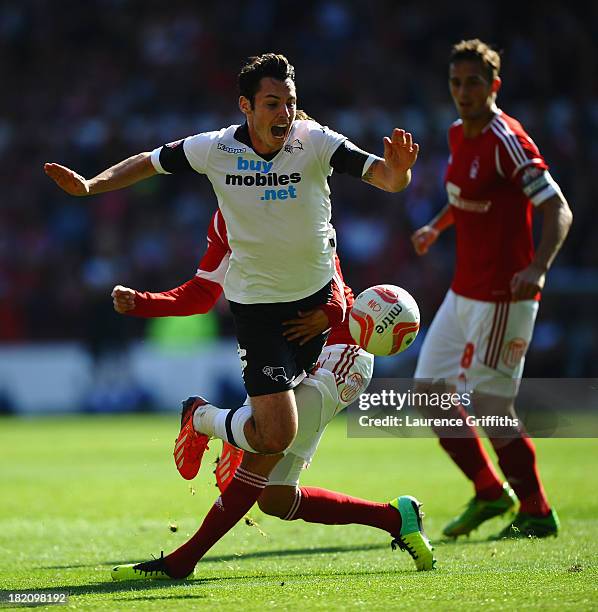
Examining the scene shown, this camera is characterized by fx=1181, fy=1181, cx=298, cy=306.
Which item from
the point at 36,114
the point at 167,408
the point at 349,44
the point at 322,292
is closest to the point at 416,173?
the point at 349,44

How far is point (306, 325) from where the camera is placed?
5.96m

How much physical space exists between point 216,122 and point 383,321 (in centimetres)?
1597

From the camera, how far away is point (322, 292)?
610cm

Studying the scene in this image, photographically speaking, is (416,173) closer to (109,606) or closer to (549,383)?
(549,383)

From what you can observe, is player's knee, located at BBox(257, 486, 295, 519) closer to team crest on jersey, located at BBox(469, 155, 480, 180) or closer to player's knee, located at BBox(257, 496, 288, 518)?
player's knee, located at BBox(257, 496, 288, 518)

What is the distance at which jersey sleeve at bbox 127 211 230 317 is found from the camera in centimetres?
629

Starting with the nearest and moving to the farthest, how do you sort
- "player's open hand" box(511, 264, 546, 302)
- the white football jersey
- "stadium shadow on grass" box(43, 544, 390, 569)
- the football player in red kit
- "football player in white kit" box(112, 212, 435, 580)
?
the white football jersey < "football player in white kit" box(112, 212, 435, 580) < "player's open hand" box(511, 264, 546, 302) < "stadium shadow on grass" box(43, 544, 390, 569) < the football player in red kit

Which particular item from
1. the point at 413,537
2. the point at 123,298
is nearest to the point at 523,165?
the point at 413,537

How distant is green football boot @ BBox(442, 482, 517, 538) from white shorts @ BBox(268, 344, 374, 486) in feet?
4.74

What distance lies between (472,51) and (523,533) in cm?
301

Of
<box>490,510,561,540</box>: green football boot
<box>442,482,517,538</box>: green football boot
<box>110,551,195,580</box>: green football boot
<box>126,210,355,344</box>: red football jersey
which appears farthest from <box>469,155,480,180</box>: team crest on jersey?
<box>110,551,195,580</box>: green football boot

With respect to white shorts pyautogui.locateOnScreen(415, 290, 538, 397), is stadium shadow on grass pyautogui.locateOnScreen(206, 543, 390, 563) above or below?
below

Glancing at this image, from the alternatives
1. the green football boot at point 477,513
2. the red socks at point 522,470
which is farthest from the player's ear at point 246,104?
the green football boot at point 477,513

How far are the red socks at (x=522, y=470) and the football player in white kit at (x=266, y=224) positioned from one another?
78.9 inches
